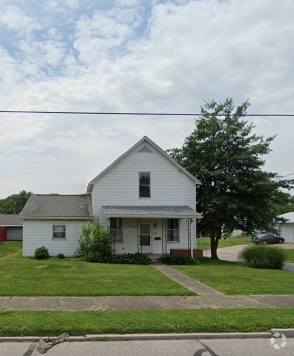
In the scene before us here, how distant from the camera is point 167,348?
6.22 metres

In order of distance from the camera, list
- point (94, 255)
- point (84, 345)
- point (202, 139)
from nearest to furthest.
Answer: point (84, 345), point (94, 255), point (202, 139)

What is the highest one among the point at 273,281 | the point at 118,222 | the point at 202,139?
the point at 202,139

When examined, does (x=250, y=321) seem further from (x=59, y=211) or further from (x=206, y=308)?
(x=59, y=211)

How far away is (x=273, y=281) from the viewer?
534 inches

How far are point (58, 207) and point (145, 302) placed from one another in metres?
15.4

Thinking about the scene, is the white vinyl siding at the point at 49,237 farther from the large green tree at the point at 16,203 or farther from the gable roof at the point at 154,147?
the large green tree at the point at 16,203

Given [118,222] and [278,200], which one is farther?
[278,200]

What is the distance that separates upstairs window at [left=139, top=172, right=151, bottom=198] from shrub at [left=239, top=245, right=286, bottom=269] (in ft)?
22.9

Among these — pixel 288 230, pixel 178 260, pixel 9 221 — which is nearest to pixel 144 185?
pixel 178 260

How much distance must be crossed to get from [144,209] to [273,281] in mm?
9453

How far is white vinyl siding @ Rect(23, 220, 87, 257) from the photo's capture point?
2197cm

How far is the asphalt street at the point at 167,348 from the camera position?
595cm

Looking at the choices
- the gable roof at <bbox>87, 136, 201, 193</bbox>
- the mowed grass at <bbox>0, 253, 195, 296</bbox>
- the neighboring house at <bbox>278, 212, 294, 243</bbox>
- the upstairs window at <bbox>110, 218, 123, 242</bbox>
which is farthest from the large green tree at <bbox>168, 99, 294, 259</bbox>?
the neighboring house at <bbox>278, 212, 294, 243</bbox>

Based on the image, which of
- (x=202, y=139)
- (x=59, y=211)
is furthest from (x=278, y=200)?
(x=59, y=211)
